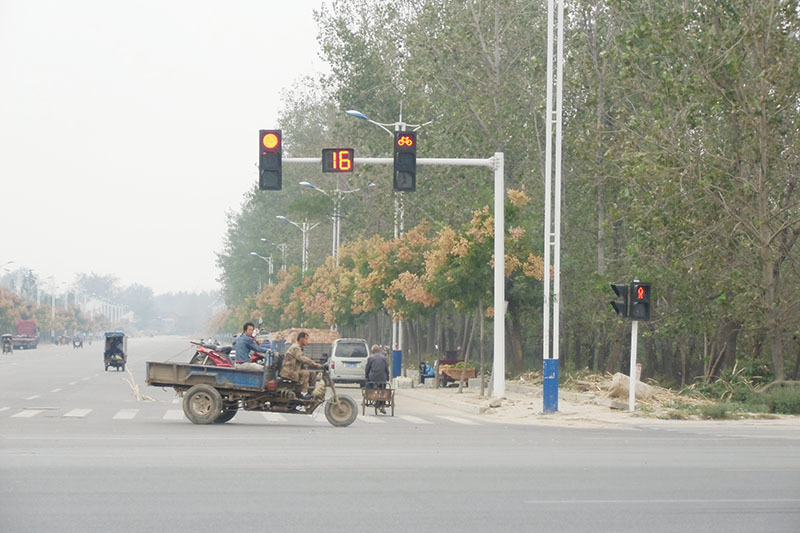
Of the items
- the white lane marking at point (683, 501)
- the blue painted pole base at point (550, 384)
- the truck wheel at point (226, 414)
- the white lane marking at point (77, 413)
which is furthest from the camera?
the blue painted pole base at point (550, 384)

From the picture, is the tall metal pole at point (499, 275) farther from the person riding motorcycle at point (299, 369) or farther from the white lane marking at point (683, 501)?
the white lane marking at point (683, 501)

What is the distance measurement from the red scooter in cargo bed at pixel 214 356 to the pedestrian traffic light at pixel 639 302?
9148mm

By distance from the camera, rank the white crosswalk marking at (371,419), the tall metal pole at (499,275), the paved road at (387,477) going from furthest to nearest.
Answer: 1. the tall metal pole at (499,275)
2. the white crosswalk marking at (371,419)
3. the paved road at (387,477)

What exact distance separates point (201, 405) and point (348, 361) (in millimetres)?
20507

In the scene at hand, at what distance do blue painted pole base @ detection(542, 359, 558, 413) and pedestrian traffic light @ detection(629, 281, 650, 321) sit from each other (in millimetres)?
2231

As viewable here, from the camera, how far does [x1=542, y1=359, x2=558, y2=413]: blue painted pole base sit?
96.3ft

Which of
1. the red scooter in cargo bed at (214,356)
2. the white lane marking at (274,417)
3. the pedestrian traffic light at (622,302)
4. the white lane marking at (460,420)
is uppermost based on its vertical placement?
the pedestrian traffic light at (622,302)

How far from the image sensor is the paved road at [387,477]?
36.9ft

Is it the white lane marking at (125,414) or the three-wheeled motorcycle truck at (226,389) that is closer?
the three-wheeled motorcycle truck at (226,389)

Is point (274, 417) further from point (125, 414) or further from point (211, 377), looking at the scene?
point (211, 377)

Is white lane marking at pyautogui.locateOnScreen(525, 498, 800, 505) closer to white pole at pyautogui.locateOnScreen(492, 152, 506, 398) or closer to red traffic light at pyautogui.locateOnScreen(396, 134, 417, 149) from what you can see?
red traffic light at pyautogui.locateOnScreen(396, 134, 417, 149)

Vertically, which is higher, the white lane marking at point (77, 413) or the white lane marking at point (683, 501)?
the white lane marking at point (683, 501)

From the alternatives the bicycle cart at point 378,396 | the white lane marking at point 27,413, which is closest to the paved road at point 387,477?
the white lane marking at point 27,413

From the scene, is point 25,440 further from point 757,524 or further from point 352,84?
point 352,84
